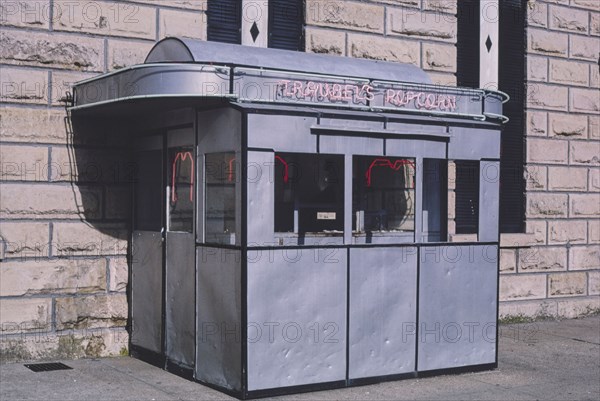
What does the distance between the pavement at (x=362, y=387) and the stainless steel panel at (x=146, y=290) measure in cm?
32

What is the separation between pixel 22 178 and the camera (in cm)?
1105

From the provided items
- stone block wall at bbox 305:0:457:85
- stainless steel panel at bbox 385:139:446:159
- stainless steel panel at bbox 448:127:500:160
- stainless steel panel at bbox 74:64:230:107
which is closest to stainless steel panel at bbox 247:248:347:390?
stainless steel panel at bbox 385:139:446:159

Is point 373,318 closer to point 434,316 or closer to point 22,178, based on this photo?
point 434,316

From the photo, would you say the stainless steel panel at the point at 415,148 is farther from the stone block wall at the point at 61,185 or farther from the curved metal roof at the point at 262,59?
the stone block wall at the point at 61,185

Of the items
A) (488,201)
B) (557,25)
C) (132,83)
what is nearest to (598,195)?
(557,25)

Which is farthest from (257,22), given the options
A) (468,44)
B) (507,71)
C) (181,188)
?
(507,71)

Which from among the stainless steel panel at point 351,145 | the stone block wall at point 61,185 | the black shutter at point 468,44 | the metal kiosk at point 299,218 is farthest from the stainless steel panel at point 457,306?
the black shutter at point 468,44

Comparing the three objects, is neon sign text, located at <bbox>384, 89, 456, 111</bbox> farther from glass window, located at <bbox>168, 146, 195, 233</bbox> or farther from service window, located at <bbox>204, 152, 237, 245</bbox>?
glass window, located at <bbox>168, 146, 195, 233</bbox>

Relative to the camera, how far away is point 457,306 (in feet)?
35.9

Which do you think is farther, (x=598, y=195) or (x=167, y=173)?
(x=598, y=195)

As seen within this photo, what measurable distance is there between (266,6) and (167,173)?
3153mm

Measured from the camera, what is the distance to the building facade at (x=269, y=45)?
11.1 m

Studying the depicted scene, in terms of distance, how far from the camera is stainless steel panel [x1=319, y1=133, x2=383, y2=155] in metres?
9.97

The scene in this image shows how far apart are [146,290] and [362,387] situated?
116 inches
